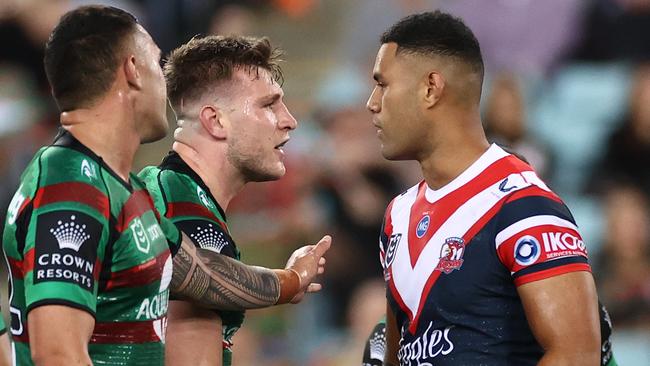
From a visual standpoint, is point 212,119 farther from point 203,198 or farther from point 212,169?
point 203,198

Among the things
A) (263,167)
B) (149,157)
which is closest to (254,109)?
(263,167)

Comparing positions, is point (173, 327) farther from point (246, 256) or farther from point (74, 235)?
point (246, 256)

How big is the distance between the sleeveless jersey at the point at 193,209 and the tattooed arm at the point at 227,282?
123mm

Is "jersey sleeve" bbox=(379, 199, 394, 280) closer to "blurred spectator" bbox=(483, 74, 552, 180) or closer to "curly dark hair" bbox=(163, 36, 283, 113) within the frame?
"curly dark hair" bbox=(163, 36, 283, 113)

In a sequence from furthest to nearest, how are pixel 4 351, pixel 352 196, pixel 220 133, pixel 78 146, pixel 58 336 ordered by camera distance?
1. pixel 352 196
2. pixel 220 133
3. pixel 4 351
4. pixel 78 146
5. pixel 58 336

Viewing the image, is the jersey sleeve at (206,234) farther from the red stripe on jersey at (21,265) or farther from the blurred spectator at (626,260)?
the blurred spectator at (626,260)

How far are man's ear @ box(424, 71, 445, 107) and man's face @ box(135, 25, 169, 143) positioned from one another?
1081mm

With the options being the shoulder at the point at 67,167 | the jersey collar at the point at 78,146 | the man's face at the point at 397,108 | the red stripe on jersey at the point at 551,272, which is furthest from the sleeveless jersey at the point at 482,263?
the shoulder at the point at 67,167

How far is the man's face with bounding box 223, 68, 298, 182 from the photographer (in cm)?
448

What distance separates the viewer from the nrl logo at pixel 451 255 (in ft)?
13.1

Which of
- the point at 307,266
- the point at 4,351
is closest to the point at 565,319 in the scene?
the point at 307,266

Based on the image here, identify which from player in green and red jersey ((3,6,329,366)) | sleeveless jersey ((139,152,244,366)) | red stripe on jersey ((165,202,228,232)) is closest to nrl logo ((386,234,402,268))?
sleeveless jersey ((139,152,244,366))

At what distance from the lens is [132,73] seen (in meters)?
3.56

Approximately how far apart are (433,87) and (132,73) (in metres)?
1.25
